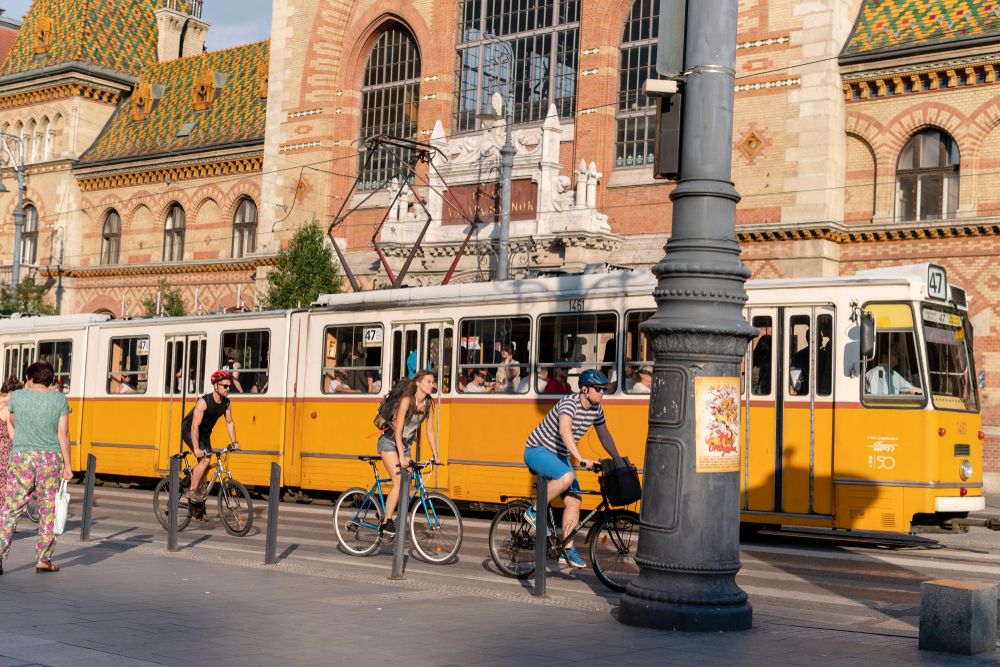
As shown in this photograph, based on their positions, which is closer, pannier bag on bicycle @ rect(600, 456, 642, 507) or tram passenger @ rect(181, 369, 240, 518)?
pannier bag on bicycle @ rect(600, 456, 642, 507)

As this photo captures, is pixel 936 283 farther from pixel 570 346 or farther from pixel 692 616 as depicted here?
pixel 692 616

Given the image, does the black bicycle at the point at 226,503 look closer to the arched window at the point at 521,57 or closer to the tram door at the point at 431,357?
the tram door at the point at 431,357

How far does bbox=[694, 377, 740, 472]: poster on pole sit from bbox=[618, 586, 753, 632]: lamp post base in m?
0.91

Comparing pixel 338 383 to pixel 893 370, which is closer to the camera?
pixel 893 370

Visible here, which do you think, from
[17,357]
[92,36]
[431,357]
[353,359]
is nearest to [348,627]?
[431,357]

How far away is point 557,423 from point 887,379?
541 cm

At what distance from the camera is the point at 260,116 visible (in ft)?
148

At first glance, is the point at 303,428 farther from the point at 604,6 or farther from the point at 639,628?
the point at 604,6

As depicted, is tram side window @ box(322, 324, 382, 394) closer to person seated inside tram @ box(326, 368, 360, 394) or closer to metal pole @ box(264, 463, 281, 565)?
person seated inside tram @ box(326, 368, 360, 394)

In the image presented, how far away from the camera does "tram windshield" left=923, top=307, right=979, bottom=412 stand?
1518 cm

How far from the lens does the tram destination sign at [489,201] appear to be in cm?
3406

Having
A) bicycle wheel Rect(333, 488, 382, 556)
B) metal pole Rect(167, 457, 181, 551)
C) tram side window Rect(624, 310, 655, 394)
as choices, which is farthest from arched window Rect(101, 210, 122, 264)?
bicycle wheel Rect(333, 488, 382, 556)

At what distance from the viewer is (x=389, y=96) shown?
40125 mm

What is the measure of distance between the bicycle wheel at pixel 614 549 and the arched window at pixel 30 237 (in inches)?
1728
